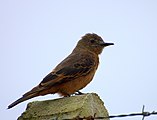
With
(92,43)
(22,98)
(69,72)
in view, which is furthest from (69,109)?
(92,43)

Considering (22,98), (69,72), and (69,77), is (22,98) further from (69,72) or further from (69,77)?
(69,72)

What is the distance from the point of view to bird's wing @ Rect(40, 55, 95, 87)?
5.85 metres

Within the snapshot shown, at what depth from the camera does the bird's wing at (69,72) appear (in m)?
5.85

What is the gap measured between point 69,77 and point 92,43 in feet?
7.95

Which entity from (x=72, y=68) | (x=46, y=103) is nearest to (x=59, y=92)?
(x=72, y=68)

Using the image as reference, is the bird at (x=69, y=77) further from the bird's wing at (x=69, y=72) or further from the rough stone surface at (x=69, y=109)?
the rough stone surface at (x=69, y=109)

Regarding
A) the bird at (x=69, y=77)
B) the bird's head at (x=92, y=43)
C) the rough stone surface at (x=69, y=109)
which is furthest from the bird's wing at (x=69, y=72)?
the rough stone surface at (x=69, y=109)

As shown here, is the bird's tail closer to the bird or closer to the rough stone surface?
the bird

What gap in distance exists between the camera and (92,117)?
3.09 meters

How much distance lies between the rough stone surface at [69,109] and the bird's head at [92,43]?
500 cm

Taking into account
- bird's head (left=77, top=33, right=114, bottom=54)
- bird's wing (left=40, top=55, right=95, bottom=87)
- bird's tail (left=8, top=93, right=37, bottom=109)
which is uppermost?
bird's head (left=77, top=33, right=114, bottom=54)

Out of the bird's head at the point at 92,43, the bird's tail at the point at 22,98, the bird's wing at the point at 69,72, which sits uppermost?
the bird's head at the point at 92,43

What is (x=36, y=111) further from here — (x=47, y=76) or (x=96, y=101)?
(x=47, y=76)

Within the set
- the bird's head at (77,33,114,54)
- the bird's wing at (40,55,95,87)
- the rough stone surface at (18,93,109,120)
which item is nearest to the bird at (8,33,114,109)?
the bird's wing at (40,55,95,87)
